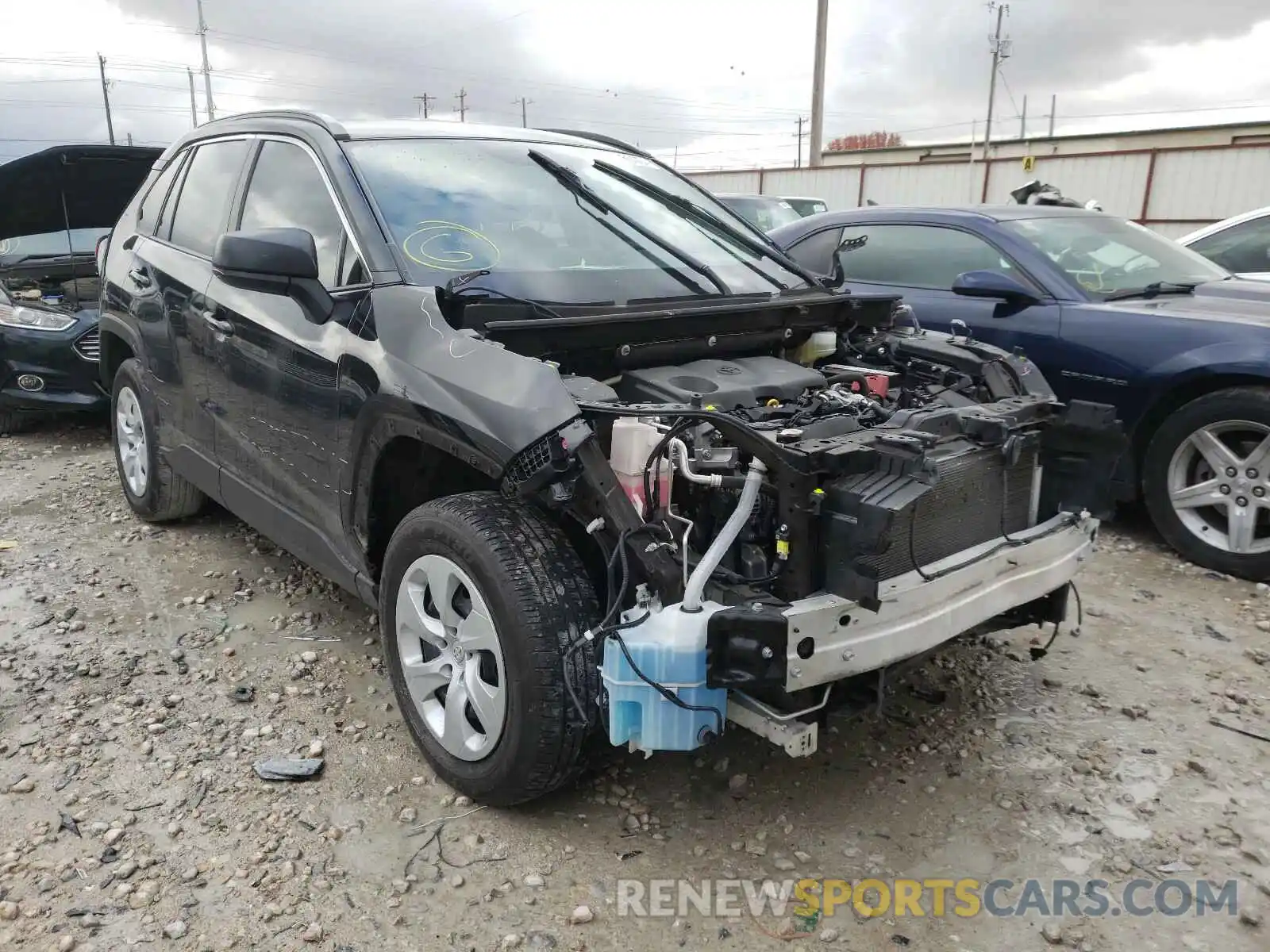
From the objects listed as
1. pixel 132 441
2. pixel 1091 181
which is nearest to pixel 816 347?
pixel 132 441

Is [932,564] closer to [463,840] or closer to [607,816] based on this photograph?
[607,816]

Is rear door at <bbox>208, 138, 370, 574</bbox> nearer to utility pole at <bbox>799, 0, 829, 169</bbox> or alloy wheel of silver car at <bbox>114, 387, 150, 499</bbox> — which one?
alloy wheel of silver car at <bbox>114, 387, 150, 499</bbox>

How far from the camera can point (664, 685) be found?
2197 mm

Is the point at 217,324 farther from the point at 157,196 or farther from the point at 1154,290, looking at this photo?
the point at 1154,290

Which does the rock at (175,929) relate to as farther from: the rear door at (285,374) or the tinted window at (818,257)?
the tinted window at (818,257)

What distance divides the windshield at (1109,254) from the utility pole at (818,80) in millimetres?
15975

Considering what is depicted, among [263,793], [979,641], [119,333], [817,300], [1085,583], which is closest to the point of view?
[263,793]

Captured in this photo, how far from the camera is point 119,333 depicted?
468 cm

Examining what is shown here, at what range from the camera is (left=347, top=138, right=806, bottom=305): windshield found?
3045mm

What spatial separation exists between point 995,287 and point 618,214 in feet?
7.60

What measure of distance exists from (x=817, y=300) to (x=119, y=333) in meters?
3.42

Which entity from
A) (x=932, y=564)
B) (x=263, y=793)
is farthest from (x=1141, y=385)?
(x=263, y=793)

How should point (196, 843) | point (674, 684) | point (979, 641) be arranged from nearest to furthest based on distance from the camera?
point (674, 684), point (196, 843), point (979, 641)

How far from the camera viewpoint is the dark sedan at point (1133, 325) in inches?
167
